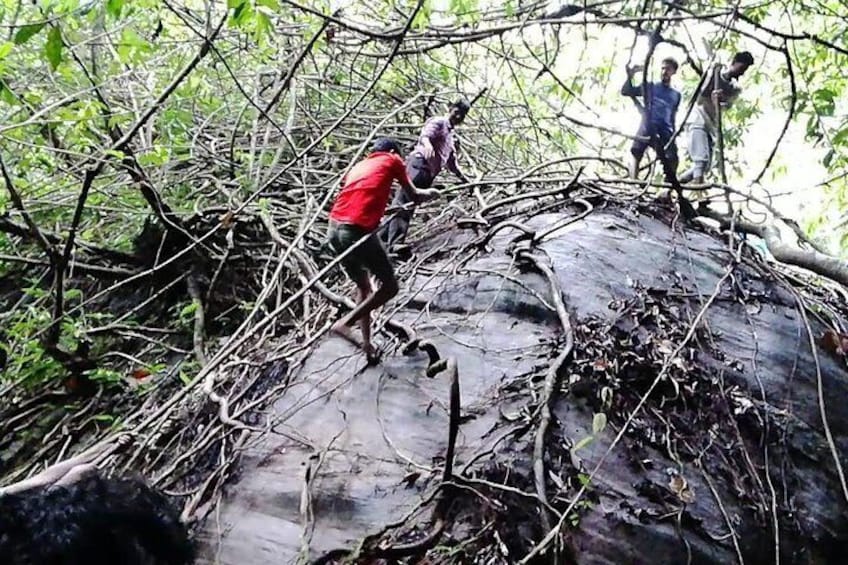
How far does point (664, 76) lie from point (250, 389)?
13.7 ft

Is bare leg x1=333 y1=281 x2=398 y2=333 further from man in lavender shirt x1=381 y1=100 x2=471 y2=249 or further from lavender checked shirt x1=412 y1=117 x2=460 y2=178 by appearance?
lavender checked shirt x1=412 y1=117 x2=460 y2=178

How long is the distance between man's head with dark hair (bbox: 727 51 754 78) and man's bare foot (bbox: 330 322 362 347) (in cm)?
347

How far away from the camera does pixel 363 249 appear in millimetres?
3906

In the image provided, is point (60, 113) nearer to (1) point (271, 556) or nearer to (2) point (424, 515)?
(1) point (271, 556)

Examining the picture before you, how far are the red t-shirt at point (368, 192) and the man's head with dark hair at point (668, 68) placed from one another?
10.1 ft

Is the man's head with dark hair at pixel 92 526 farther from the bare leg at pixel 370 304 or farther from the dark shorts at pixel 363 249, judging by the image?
→ the dark shorts at pixel 363 249

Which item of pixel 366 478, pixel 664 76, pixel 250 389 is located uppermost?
pixel 664 76

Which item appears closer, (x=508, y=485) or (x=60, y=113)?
(x=508, y=485)

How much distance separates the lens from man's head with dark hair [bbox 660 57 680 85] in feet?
19.9

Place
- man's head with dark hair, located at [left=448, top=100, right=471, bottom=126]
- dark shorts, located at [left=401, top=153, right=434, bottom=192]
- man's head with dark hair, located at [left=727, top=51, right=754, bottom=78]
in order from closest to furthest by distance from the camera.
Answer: man's head with dark hair, located at [left=727, top=51, right=754, bottom=78] < dark shorts, located at [left=401, top=153, right=434, bottom=192] < man's head with dark hair, located at [left=448, top=100, right=471, bottom=126]

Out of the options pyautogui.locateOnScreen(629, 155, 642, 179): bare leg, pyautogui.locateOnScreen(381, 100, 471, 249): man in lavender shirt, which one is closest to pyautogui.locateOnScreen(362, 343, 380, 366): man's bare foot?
pyautogui.locateOnScreen(381, 100, 471, 249): man in lavender shirt

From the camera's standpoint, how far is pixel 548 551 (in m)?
2.64

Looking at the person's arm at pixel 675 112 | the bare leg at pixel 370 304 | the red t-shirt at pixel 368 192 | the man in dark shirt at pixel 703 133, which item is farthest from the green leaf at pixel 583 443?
the person's arm at pixel 675 112

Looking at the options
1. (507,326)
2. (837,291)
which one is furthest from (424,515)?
(837,291)
